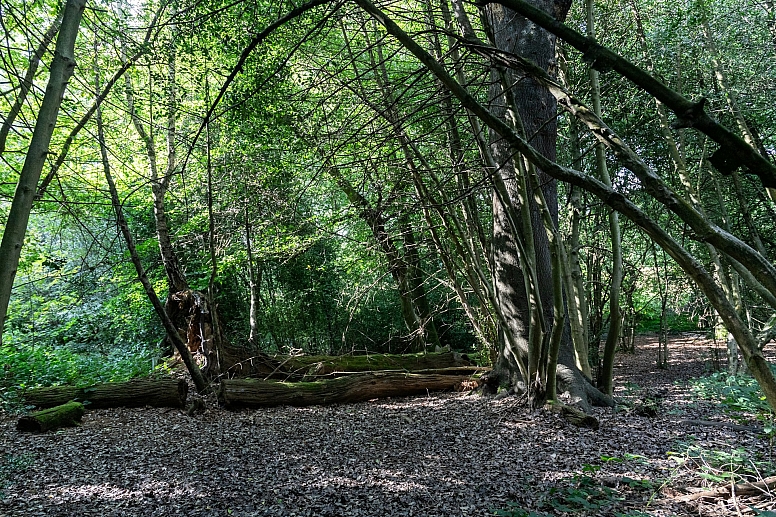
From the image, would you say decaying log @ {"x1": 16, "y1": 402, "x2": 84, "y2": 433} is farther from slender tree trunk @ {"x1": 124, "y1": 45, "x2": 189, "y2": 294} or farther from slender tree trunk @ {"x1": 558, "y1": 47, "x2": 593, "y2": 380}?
slender tree trunk @ {"x1": 558, "y1": 47, "x2": 593, "y2": 380}

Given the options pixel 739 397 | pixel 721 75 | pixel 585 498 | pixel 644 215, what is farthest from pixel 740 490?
pixel 721 75

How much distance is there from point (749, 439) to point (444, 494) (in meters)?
2.46

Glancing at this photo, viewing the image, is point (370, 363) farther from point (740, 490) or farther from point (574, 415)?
point (740, 490)

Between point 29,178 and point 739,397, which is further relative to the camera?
point 739,397

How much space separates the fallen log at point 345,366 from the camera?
752 cm

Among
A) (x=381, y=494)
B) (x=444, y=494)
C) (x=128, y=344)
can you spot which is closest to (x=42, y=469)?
(x=381, y=494)

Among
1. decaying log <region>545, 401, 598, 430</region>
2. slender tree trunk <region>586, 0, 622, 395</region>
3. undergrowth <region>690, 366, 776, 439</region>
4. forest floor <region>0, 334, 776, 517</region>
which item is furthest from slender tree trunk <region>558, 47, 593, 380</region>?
undergrowth <region>690, 366, 776, 439</region>

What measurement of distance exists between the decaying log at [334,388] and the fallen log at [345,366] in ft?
0.71

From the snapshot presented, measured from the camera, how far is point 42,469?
4266mm

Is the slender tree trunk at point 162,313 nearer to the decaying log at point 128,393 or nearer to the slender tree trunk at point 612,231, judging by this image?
the decaying log at point 128,393

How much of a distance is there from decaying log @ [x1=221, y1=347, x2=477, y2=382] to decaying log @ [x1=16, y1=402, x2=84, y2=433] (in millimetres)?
1904

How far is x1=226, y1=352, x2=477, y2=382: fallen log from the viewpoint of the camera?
7.52 metres

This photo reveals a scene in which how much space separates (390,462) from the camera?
4.02m

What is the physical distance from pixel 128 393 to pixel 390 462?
4.42 meters
